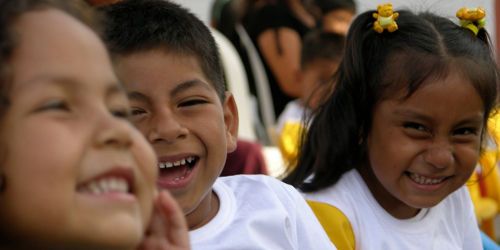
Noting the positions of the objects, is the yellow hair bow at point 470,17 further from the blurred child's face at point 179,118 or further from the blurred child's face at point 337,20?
the blurred child's face at point 337,20

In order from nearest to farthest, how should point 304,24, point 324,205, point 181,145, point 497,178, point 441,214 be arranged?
point 181,145, point 324,205, point 441,214, point 497,178, point 304,24

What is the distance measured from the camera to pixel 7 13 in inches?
49.1

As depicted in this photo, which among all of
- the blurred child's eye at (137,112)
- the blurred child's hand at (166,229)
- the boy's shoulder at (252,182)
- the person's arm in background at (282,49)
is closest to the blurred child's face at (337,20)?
the person's arm in background at (282,49)

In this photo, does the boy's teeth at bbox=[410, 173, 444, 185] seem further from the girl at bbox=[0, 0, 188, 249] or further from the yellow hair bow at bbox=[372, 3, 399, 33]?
the girl at bbox=[0, 0, 188, 249]

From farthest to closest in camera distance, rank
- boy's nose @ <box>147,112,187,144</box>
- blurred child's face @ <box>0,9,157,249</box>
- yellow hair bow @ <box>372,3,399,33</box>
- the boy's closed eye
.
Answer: yellow hair bow @ <box>372,3,399,33</box> < boy's nose @ <box>147,112,187,144</box> < the boy's closed eye < blurred child's face @ <box>0,9,157,249</box>

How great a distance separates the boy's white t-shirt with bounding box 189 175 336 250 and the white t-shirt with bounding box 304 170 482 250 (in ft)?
1.32

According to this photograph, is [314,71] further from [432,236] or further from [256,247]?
[256,247]

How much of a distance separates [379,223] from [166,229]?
1317 mm

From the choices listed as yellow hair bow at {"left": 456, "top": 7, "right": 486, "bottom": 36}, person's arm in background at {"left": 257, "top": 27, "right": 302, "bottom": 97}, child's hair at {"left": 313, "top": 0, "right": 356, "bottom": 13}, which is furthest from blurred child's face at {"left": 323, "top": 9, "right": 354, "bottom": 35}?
yellow hair bow at {"left": 456, "top": 7, "right": 486, "bottom": 36}

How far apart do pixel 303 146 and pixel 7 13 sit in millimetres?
1693

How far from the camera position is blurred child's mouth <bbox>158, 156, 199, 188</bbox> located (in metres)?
1.92

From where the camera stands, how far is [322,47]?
16.2ft

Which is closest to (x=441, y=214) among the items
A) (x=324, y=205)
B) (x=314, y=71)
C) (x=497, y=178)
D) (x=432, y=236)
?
(x=432, y=236)

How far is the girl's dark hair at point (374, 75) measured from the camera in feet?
8.48
